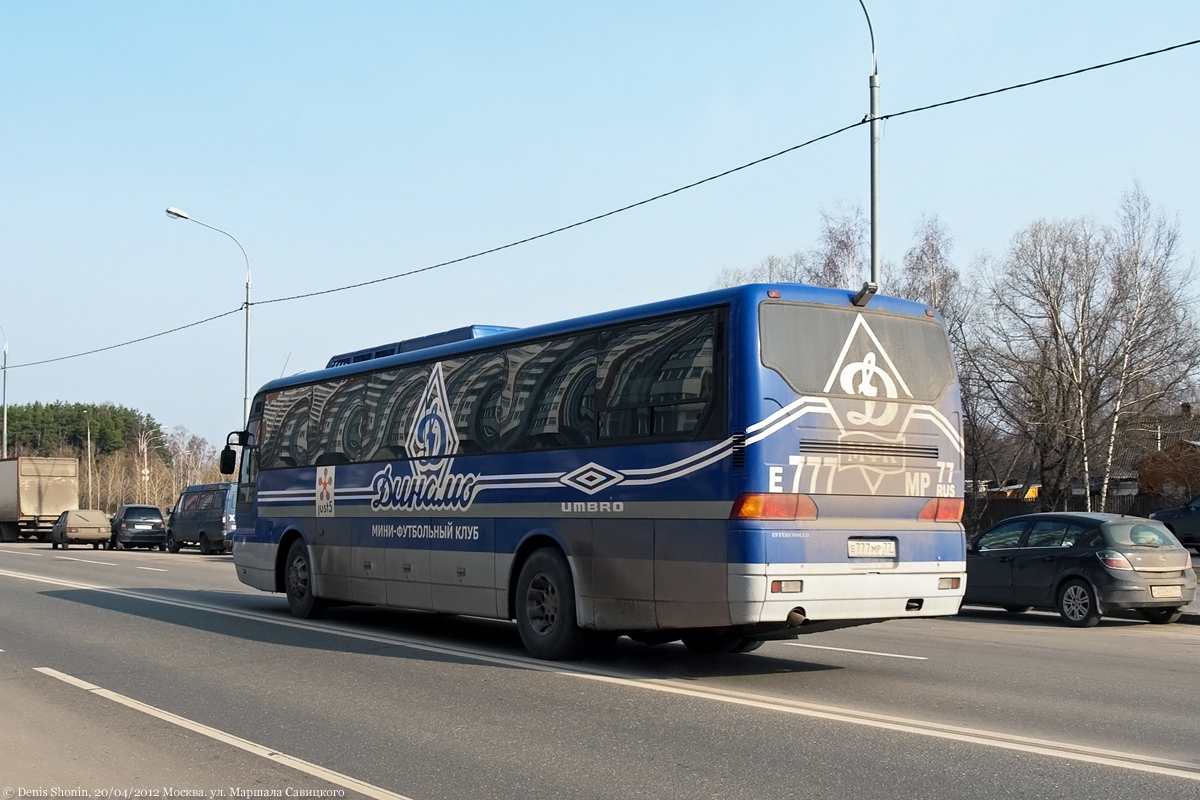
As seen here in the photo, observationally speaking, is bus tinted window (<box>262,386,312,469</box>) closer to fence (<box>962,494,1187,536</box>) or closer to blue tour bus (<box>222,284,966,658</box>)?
blue tour bus (<box>222,284,966,658</box>)

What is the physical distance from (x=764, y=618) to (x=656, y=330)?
2582 mm

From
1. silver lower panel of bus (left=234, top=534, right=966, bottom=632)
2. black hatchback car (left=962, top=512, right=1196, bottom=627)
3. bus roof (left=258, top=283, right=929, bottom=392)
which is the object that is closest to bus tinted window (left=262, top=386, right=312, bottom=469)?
bus roof (left=258, top=283, right=929, bottom=392)

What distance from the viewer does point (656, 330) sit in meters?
10.2

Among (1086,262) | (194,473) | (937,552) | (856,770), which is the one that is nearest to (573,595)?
(937,552)

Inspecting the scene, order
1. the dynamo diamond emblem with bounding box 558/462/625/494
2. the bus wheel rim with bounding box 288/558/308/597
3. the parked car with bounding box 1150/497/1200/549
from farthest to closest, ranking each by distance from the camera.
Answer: the parked car with bounding box 1150/497/1200/549 → the bus wheel rim with bounding box 288/558/308/597 → the dynamo diamond emblem with bounding box 558/462/625/494

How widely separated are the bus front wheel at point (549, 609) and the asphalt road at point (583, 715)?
21 centimetres

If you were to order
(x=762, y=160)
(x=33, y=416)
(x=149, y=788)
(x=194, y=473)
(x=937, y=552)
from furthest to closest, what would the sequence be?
(x=33, y=416), (x=194, y=473), (x=762, y=160), (x=937, y=552), (x=149, y=788)

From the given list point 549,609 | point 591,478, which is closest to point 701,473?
point 591,478

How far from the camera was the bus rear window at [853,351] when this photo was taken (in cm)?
952

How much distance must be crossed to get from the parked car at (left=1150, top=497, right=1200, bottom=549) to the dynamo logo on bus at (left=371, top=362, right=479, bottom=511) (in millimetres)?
25365

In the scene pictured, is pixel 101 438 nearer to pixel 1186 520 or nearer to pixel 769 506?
pixel 1186 520

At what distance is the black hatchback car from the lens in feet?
50.3

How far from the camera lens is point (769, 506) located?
9.12m

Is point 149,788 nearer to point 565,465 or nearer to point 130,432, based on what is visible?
point 565,465
